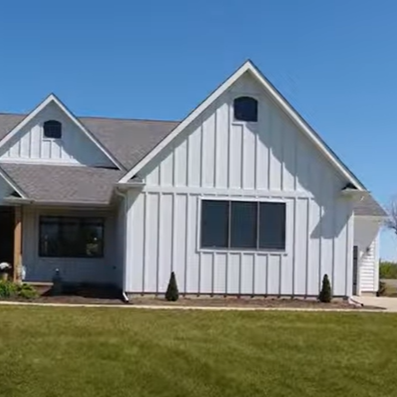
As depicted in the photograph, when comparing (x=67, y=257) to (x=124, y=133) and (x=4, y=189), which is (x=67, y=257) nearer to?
(x=4, y=189)

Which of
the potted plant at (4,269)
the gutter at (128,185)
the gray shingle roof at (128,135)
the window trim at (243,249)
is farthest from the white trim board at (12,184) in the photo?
the window trim at (243,249)

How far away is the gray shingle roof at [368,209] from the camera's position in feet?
98.8

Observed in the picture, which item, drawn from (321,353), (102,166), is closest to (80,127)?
(102,166)

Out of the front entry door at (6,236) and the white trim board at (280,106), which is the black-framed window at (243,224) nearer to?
the white trim board at (280,106)

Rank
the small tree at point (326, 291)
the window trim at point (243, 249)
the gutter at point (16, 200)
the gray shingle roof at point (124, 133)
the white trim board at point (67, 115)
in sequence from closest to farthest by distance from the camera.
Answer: the window trim at point (243, 249) → the small tree at point (326, 291) → the gutter at point (16, 200) → the white trim board at point (67, 115) → the gray shingle roof at point (124, 133)

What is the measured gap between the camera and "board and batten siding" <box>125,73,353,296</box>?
22.0m

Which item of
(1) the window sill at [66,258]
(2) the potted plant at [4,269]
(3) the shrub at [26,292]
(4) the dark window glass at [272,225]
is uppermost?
(4) the dark window glass at [272,225]

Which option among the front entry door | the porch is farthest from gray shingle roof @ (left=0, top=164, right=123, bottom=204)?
the front entry door

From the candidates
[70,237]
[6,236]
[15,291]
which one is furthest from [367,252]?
[15,291]

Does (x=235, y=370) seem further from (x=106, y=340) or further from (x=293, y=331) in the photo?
(x=293, y=331)

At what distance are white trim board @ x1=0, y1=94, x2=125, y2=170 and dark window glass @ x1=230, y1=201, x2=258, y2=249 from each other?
296 inches

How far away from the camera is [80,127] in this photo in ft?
93.4

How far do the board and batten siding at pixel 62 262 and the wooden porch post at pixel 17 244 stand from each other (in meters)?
0.92

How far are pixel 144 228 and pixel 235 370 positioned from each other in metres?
10.7
